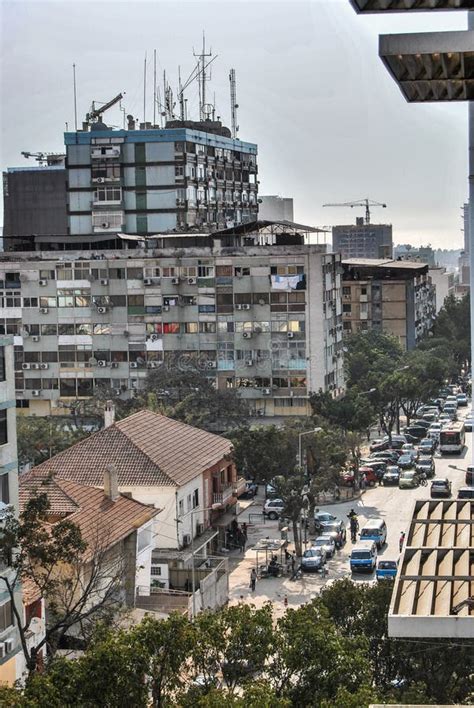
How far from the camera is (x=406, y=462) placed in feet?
204

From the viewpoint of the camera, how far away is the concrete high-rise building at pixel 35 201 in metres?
90.4

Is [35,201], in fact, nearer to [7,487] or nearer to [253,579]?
[253,579]

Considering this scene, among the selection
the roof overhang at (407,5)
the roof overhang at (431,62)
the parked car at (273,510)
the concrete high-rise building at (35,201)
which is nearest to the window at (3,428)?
the roof overhang at (431,62)

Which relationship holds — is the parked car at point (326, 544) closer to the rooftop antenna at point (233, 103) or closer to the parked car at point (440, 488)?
the parked car at point (440, 488)

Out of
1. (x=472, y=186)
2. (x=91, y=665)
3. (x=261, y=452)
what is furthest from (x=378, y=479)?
(x=472, y=186)

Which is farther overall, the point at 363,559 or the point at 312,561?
the point at 312,561

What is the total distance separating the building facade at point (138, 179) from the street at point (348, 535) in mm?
22745

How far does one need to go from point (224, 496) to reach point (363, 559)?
576 cm

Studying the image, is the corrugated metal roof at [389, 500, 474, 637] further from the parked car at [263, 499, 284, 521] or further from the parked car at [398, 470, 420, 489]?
the parked car at [398, 470, 420, 489]

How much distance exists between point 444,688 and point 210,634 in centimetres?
429

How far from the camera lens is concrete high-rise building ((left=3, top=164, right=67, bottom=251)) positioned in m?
90.4

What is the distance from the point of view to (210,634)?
22.4 meters

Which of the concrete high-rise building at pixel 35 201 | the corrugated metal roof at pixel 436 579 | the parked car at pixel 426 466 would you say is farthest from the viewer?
the concrete high-rise building at pixel 35 201

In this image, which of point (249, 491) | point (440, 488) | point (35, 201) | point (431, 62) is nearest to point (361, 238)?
point (35, 201)
